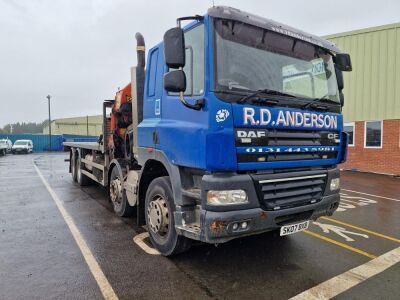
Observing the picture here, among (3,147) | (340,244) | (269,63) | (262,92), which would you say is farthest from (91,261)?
(3,147)

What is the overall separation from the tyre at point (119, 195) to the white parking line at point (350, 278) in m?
3.74

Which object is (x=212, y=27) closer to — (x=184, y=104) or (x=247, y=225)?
(x=184, y=104)

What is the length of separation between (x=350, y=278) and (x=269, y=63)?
2688mm

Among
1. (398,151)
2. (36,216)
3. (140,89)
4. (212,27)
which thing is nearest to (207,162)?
(212,27)

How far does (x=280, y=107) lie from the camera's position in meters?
3.78

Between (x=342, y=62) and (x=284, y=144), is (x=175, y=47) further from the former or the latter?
(x=342, y=62)

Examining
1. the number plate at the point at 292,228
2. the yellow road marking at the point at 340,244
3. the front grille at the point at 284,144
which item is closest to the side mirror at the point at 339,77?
the front grille at the point at 284,144

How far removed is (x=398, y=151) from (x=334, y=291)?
12.4 m

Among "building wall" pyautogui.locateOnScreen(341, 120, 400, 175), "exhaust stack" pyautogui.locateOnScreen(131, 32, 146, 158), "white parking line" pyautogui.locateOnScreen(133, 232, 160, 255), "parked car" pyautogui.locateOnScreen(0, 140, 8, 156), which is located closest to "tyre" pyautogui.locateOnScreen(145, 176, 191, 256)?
"white parking line" pyautogui.locateOnScreen(133, 232, 160, 255)

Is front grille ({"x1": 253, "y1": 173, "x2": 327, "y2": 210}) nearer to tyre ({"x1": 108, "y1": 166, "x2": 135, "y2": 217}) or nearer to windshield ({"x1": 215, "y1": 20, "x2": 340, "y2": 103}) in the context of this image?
windshield ({"x1": 215, "y1": 20, "x2": 340, "y2": 103})

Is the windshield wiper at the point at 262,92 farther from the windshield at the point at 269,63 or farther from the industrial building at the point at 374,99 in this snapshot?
the industrial building at the point at 374,99

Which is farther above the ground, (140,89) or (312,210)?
(140,89)

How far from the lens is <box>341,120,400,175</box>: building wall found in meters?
13.9

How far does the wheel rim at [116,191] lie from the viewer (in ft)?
20.9
